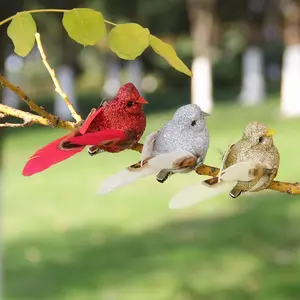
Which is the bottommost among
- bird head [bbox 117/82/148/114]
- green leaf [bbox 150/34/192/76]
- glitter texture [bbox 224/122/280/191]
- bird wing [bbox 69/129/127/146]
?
glitter texture [bbox 224/122/280/191]

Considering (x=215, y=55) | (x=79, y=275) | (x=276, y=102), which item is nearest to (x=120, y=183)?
(x=79, y=275)

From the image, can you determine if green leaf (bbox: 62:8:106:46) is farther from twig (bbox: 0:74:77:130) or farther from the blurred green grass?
the blurred green grass

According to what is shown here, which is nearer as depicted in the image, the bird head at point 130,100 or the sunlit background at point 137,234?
the bird head at point 130,100

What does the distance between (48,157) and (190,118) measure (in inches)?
5.2

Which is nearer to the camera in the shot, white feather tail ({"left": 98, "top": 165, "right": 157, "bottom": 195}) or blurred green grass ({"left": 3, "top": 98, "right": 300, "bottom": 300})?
white feather tail ({"left": 98, "top": 165, "right": 157, "bottom": 195})

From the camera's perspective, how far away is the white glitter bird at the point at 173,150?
610 millimetres

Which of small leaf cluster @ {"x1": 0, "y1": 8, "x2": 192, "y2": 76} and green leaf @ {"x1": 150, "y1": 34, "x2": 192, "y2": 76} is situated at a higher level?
small leaf cluster @ {"x1": 0, "y1": 8, "x2": 192, "y2": 76}

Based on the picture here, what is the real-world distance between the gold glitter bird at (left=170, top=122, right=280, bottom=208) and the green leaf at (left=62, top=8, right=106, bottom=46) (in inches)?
6.1

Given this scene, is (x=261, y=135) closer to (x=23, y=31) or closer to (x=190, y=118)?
(x=190, y=118)

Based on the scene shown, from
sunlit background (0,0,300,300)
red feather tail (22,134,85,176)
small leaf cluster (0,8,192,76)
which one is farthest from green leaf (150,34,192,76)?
sunlit background (0,0,300,300)

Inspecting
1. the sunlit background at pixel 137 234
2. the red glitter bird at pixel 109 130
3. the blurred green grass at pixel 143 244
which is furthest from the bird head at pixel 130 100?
the blurred green grass at pixel 143 244

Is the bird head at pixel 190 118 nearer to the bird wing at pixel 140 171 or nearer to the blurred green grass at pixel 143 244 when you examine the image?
the bird wing at pixel 140 171

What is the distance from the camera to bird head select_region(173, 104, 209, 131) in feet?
2.09

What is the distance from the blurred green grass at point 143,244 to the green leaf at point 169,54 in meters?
3.89
